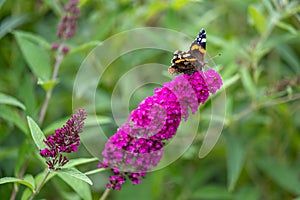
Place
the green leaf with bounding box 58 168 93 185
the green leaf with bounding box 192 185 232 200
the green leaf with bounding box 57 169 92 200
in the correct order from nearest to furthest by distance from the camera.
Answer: the green leaf with bounding box 58 168 93 185
the green leaf with bounding box 57 169 92 200
the green leaf with bounding box 192 185 232 200

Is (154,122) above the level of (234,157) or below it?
above

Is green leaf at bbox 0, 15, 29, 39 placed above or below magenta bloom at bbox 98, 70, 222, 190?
above

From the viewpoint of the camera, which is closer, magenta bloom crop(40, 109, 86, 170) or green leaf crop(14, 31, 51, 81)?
magenta bloom crop(40, 109, 86, 170)

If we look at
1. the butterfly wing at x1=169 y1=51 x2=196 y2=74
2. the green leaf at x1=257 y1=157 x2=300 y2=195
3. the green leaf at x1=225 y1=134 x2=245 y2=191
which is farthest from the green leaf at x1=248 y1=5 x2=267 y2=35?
the butterfly wing at x1=169 y1=51 x2=196 y2=74

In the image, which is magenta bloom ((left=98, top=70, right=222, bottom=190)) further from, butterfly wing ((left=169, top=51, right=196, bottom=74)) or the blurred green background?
the blurred green background

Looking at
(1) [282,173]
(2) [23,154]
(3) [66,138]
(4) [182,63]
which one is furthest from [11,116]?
(1) [282,173]

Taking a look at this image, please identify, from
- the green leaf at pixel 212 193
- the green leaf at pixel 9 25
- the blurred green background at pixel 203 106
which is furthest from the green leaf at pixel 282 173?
the green leaf at pixel 9 25

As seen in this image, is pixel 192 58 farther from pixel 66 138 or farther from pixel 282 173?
pixel 282 173
